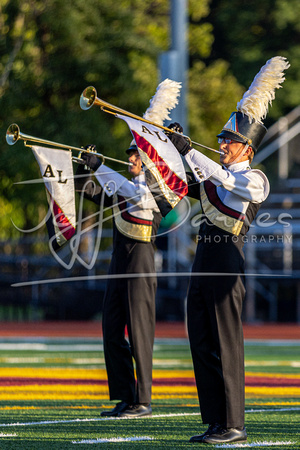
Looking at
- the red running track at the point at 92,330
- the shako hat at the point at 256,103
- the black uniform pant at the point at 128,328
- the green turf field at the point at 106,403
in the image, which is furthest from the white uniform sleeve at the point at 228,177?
the red running track at the point at 92,330

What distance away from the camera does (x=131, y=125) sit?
253 inches

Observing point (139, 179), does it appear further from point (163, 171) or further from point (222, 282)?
point (222, 282)

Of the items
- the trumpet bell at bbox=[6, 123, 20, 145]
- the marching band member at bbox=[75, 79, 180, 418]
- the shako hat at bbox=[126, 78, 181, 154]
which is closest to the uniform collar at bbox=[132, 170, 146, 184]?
the marching band member at bbox=[75, 79, 180, 418]

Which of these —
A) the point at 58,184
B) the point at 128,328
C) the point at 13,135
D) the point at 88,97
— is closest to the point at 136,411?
the point at 128,328

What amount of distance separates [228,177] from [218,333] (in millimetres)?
931

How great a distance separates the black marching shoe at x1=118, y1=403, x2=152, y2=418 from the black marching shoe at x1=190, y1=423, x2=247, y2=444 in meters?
1.32

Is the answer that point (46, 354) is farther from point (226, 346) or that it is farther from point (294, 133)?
point (294, 133)

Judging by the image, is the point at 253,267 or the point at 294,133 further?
the point at 294,133

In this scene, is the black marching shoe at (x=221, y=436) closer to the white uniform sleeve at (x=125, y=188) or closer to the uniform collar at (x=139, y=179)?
the white uniform sleeve at (x=125, y=188)

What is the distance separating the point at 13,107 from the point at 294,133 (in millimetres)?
11209

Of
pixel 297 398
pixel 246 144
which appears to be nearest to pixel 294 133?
pixel 297 398

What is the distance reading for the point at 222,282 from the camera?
6199 mm

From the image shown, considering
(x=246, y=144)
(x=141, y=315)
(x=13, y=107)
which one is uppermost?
(x=13, y=107)

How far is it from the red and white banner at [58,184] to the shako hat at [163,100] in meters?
0.54
